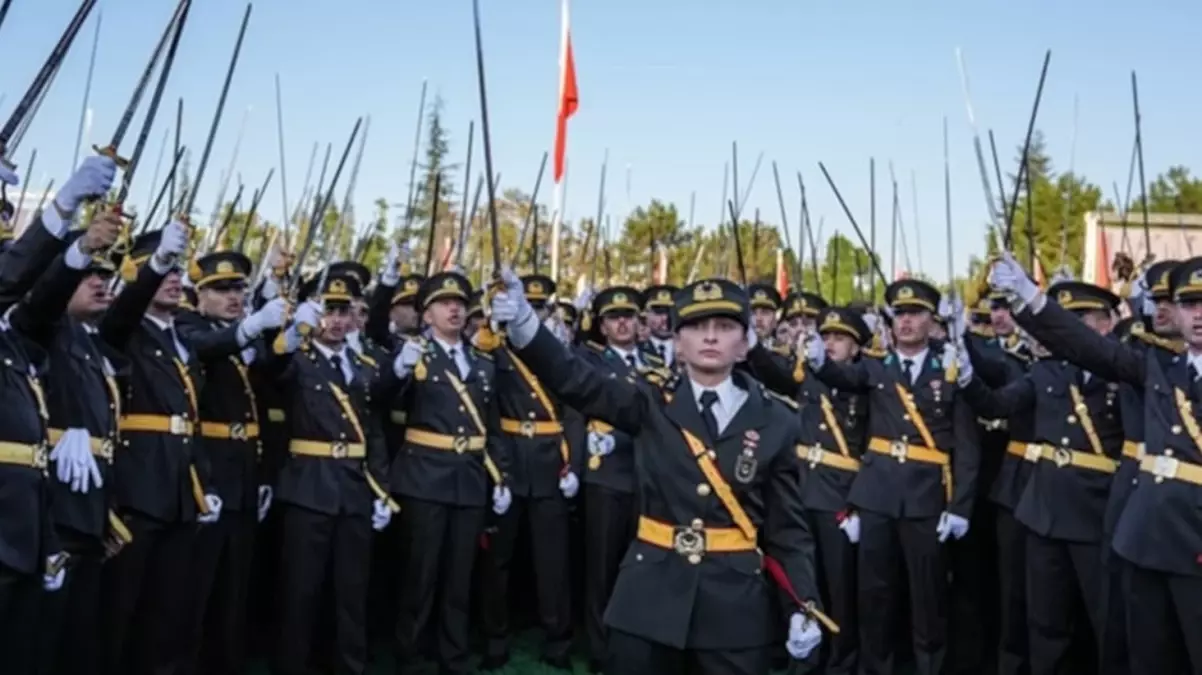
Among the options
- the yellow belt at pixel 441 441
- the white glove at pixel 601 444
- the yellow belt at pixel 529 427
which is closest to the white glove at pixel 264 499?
the yellow belt at pixel 441 441

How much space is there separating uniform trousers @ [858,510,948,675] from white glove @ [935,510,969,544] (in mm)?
37

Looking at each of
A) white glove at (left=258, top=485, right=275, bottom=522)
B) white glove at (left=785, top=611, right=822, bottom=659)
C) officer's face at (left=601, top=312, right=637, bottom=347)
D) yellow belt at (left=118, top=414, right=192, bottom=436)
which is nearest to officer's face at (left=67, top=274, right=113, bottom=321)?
yellow belt at (left=118, top=414, right=192, bottom=436)

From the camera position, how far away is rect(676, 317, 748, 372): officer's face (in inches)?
173

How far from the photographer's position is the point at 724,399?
175 inches

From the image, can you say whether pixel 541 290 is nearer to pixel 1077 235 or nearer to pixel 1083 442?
pixel 1083 442

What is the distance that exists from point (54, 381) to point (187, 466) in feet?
3.33

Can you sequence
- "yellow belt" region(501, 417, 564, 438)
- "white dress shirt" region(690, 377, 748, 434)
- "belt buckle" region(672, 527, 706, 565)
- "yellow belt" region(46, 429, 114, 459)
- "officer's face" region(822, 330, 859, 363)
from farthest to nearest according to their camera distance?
1. "officer's face" region(822, 330, 859, 363)
2. "yellow belt" region(501, 417, 564, 438)
3. "yellow belt" region(46, 429, 114, 459)
4. "white dress shirt" region(690, 377, 748, 434)
5. "belt buckle" region(672, 527, 706, 565)

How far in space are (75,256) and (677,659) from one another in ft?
8.76

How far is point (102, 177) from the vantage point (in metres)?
3.98

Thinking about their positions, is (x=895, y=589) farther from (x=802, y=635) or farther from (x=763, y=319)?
(x=802, y=635)

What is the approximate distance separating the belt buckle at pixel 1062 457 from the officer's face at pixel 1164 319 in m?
0.93

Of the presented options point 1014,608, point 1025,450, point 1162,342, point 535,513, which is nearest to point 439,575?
point 535,513

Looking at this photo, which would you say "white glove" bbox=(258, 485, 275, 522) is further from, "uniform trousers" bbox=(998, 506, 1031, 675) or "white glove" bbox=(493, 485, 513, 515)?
"uniform trousers" bbox=(998, 506, 1031, 675)

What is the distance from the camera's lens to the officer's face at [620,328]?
334 inches
